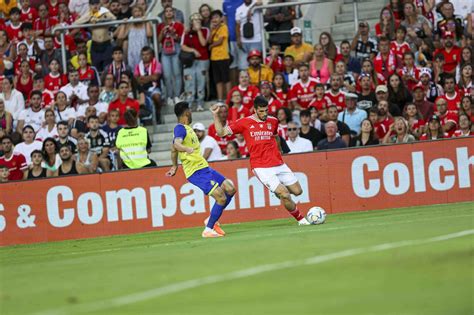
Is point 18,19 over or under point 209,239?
over

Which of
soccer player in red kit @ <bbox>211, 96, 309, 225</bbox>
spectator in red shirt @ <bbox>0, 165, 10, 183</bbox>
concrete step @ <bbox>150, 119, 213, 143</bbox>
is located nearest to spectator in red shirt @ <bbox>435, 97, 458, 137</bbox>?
soccer player in red kit @ <bbox>211, 96, 309, 225</bbox>

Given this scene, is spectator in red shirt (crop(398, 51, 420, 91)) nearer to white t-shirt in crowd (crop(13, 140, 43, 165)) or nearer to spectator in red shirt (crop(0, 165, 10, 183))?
white t-shirt in crowd (crop(13, 140, 43, 165))

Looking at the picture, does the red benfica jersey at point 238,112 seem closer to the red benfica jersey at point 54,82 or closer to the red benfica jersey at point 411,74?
the red benfica jersey at point 411,74

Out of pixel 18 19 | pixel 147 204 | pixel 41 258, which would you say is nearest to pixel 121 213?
pixel 147 204

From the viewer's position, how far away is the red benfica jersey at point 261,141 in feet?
60.2

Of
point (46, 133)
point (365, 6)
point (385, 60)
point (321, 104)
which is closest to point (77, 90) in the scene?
point (46, 133)

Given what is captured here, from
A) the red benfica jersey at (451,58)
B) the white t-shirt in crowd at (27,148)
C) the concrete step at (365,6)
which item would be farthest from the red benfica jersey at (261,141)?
the concrete step at (365,6)

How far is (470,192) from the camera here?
21531 mm

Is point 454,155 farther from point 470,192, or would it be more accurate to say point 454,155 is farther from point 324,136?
point 324,136

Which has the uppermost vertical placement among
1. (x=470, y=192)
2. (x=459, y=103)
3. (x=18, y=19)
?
(x=18, y=19)

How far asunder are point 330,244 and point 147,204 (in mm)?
10039

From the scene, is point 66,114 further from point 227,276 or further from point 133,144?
point 227,276

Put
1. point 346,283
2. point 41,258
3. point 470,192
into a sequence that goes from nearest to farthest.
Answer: point 346,283
point 41,258
point 470,192

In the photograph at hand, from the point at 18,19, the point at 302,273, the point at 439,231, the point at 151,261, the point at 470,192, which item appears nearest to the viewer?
the point at 302,273
